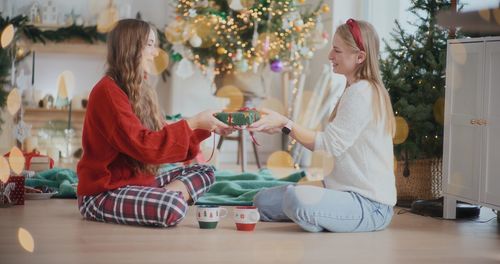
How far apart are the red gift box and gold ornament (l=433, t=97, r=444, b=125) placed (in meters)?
2.05

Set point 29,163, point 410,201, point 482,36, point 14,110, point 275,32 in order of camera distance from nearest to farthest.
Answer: point 482,36
point 410,201
point 29,163
point 275,32
point 14,110

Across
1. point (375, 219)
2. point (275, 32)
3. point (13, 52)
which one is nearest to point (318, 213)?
point (375, 219)

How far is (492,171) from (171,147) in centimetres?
138

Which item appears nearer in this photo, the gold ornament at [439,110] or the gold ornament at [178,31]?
the gold ornament at [439,110]

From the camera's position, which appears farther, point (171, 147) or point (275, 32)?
point (275, 32)

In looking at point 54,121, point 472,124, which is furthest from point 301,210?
point 54,121

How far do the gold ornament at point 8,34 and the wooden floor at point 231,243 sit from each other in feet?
10.3

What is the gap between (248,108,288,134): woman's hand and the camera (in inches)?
141

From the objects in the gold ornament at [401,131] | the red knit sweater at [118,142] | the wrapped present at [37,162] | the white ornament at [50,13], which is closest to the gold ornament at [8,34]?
the white ornament at [50,13]

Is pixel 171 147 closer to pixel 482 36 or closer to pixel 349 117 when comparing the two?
pixel 349 117

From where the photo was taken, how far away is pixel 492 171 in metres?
3.85

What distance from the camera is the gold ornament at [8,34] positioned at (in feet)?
22.5

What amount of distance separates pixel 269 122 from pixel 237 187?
4.11ft

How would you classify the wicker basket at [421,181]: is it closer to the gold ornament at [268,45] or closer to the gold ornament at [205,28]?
the gold ornament at [268,45]
